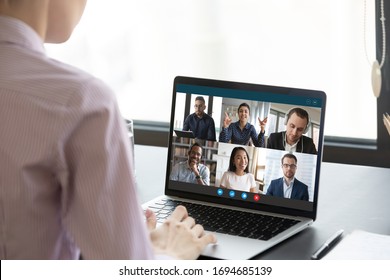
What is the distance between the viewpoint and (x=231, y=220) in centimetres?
140

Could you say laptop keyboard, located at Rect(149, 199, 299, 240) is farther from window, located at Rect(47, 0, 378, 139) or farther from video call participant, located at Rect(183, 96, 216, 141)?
window, located at Rect(47, 0, 378, 139)

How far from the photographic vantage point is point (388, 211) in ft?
4.89

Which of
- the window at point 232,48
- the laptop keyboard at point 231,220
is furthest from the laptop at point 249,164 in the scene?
the window at point 232,48

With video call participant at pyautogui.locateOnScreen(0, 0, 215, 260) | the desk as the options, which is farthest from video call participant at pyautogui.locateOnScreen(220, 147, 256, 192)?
video call participant at pyautogui.locateOnScreen(0, 0, 215, 260)

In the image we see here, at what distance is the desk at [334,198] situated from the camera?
1.30 meters

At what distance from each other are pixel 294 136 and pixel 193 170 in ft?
0.77

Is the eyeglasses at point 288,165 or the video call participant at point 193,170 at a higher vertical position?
the eyeglasses at point 288,165

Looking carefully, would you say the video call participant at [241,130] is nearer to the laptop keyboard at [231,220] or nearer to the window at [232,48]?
the laptop keyboard at [231,220]

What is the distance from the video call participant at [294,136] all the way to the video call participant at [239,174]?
0.20 feet

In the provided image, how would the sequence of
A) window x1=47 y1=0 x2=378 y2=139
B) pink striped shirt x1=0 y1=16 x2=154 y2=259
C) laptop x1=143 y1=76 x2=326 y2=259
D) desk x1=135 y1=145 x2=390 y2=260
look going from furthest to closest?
window x1=47 y1=0 x2=378 y2=139
laptop x1=143 y1=76 x2=326 y2=259
desk x1=135 y1=145 x2=390 y2=260
pink striped shirt x1=0 y1=16 x2=154 y2=259

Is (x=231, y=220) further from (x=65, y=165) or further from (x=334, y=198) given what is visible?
(x=65, y=165)

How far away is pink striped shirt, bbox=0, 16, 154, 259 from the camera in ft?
2.59

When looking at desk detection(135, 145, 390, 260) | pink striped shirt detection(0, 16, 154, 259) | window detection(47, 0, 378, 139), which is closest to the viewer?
pink striped shirt detection(0, 16, 154, 259)
